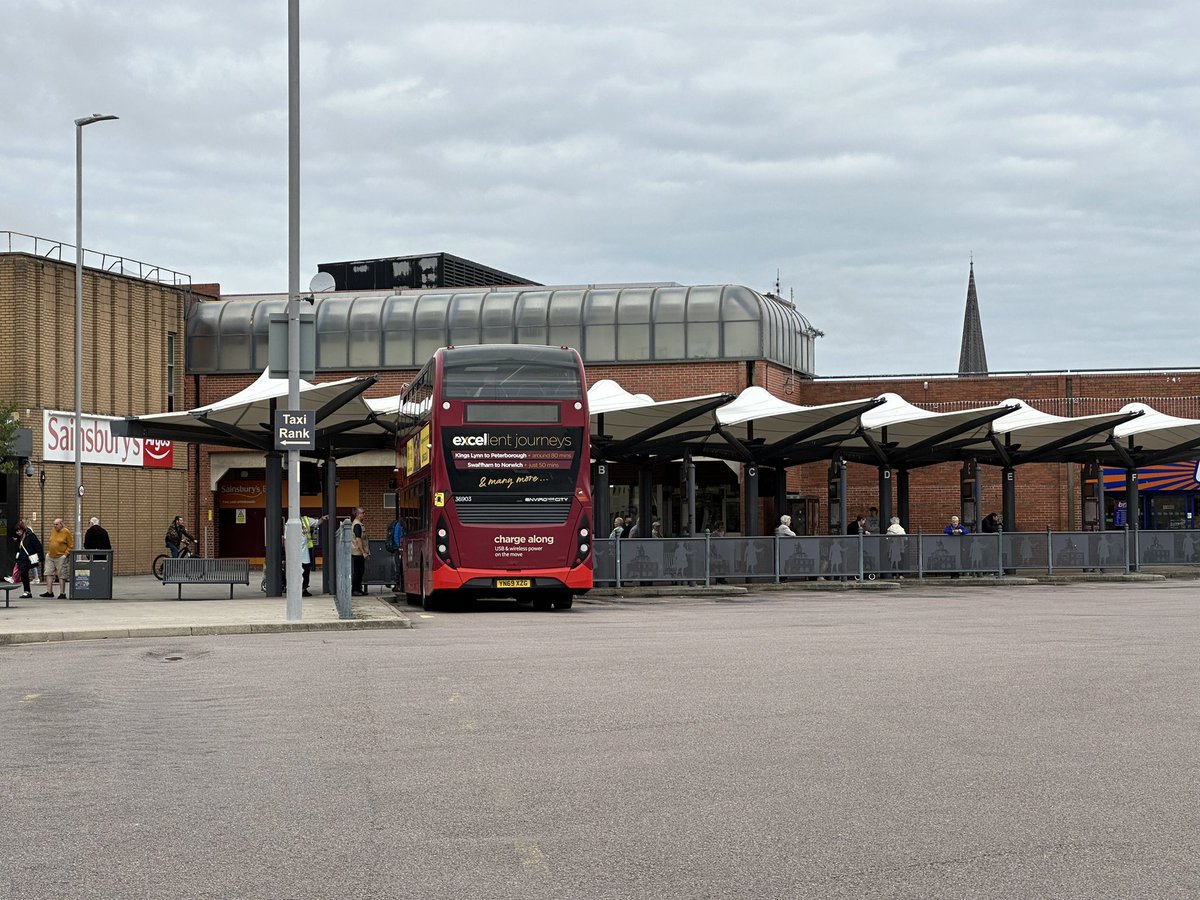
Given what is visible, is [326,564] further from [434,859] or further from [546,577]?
[434,859]

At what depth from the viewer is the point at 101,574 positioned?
29281mm

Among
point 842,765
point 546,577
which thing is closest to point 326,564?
point 546,577

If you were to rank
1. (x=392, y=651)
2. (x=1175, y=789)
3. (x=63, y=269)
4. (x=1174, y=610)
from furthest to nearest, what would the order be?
(x=63, y=269) < (x=1174, y=610) < (x=392, y=651) < (x=1175, y=789)

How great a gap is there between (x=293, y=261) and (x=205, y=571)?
10.7 m

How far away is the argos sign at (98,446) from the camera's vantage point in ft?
135

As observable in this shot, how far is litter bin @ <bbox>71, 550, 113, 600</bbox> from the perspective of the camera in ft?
95.7

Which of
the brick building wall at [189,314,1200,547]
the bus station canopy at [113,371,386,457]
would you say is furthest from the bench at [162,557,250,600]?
the brick building wall at [189,314,1200,547]

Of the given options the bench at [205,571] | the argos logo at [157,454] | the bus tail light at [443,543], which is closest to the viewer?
the bus tail light at [443,543]

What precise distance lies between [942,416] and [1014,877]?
31286mm

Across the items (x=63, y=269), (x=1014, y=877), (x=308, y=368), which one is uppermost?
(x=63, y=269)

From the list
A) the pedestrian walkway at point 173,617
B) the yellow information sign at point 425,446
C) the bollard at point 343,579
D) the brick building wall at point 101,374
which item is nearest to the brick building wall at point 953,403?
the brick building wall at point 101,374

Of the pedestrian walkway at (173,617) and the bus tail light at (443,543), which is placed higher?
the bus tail light at (443,543)

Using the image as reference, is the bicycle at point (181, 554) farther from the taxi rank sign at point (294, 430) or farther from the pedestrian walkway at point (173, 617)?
the taxi rank sign at point (294, 430)

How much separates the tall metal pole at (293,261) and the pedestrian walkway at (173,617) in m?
0.69
